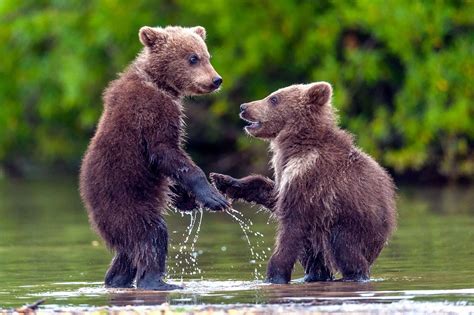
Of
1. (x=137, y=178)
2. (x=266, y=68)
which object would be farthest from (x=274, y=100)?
(x=266, y=68)

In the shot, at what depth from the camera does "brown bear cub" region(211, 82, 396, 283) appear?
10.9 m

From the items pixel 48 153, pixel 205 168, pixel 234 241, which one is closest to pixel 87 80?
pixel 205 168

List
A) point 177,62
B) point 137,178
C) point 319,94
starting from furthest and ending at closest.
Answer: point 177,62 < point 319,94 < point 137,178

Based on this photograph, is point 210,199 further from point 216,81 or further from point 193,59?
point 193,59

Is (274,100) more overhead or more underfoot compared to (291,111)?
more overhead

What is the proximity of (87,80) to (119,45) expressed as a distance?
3.87ft

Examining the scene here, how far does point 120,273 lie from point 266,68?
19149mm

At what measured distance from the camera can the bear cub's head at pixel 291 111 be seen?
38.0 ft

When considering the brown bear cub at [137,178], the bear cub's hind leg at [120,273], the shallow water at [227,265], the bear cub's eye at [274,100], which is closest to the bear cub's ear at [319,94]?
the bear cub's eye at [274,100]

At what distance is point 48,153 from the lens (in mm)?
37688

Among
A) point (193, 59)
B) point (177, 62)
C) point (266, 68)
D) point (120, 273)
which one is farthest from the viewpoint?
point (266, 68)

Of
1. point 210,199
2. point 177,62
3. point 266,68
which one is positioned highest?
point 266,68

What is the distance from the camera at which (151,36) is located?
1180cm

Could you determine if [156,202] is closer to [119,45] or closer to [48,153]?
[119,45]
